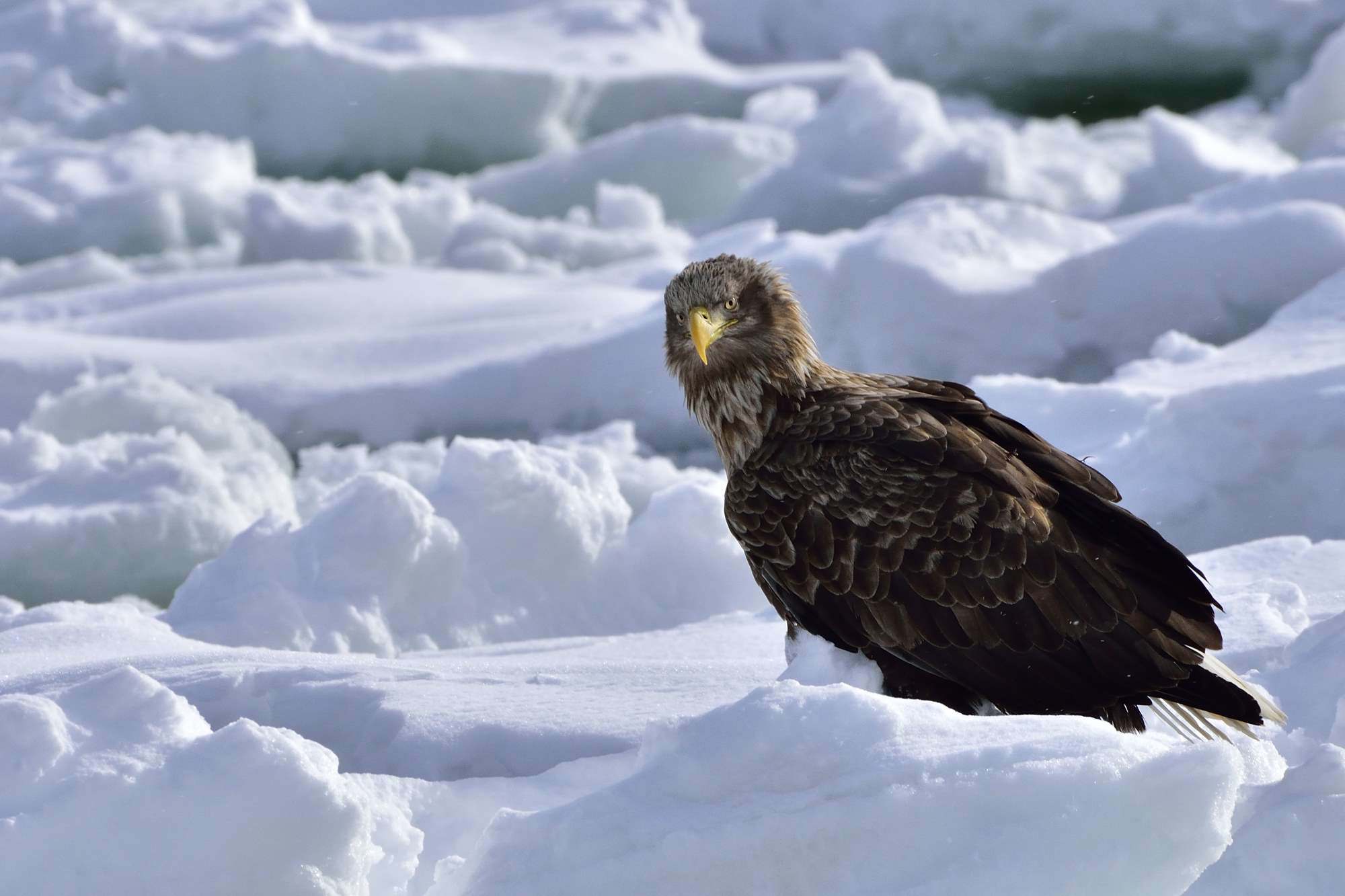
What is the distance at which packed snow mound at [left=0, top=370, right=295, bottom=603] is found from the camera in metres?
5.38

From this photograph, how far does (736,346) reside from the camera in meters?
3.47

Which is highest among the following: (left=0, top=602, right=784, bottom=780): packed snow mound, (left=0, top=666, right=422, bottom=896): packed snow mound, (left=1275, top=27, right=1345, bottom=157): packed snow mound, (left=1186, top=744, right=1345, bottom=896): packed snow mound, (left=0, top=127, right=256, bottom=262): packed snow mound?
(left=1275, top=27, right=1345, bottom=157): packed snow mound

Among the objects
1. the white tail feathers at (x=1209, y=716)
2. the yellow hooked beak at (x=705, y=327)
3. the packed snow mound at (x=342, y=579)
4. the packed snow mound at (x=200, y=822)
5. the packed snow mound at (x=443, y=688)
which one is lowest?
the packed snow mound at (x=342, y=579)

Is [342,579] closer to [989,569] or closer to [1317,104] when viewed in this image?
[989,569]

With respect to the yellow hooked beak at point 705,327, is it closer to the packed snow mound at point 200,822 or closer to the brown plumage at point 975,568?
the brown plumage at point 975,568

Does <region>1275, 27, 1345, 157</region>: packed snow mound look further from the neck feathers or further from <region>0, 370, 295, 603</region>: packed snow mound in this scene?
the neck feathers

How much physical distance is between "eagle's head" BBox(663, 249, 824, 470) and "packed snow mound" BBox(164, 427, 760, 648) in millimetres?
1045

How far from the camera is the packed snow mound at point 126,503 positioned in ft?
17.6

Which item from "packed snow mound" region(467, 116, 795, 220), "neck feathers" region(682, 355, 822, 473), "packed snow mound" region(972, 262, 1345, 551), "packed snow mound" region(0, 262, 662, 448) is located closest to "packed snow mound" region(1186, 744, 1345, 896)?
"neck feathers" region(682, 355, 822, 473)

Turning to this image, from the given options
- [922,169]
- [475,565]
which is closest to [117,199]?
[922,169]

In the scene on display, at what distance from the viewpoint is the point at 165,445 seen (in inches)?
228

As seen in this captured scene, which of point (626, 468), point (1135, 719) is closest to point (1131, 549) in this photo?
point (1135, 719)

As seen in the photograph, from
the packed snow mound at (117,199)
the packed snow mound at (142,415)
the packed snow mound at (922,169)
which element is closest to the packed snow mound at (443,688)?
the packed snow mound at (142,415)

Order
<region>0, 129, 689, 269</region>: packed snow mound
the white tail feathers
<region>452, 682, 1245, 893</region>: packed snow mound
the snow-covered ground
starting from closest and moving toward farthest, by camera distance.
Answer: <region>452, 682, 1245, 893</region>: packed snow mound → the snow-covered ground → the white tail feathers → <region>0, 129, 689, 269</region>: packed snow mound
